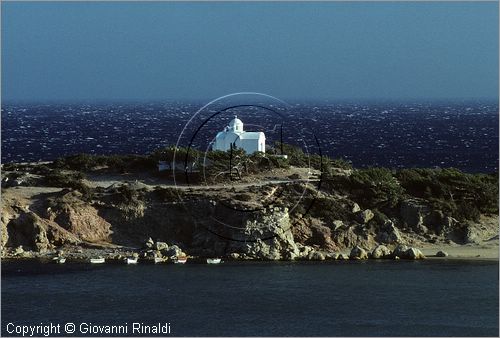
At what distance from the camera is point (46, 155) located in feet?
256

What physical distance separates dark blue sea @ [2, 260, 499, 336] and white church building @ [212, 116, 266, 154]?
13.0 meters

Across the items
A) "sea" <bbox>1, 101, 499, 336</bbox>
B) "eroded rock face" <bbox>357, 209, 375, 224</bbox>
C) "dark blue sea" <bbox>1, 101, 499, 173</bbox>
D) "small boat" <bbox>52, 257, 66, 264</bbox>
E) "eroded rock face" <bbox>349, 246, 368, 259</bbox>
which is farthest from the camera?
Result: "dark blue sea" <bbox>1, 101, 499, 173</bbox>

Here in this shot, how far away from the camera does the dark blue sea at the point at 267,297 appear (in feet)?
96.9

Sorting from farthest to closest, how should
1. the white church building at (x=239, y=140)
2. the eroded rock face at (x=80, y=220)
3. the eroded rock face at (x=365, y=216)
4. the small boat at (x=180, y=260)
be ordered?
the white church building at (x=239, y=140)
the eroded rock face at (x=365, y=216)
the eroded rock face at (x=80, y=220)
the small boat at (x=180, y=260)

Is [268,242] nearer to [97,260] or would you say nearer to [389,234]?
[389,234]

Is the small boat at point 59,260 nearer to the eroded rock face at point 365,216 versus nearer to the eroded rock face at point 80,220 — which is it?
the eroded rock face at point 80,220

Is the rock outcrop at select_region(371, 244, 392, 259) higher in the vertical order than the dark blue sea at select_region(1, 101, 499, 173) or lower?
higher

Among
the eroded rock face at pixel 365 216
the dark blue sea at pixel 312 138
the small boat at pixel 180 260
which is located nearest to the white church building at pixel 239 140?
the dark blue sea at pixel 312 138

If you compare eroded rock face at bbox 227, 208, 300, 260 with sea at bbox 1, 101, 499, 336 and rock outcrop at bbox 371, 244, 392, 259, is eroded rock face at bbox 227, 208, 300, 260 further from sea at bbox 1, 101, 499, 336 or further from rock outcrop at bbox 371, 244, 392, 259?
rock outcrop at bbox 371, 244, 392, 259

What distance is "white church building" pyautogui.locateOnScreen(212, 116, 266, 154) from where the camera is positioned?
164 feet

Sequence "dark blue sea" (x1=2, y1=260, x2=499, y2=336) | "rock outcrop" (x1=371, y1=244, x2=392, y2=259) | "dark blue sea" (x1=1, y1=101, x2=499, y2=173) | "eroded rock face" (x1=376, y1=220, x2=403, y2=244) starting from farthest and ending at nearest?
"dark blue sea" (x1=1, y1=101, x2=499, y2=173) < "eroded rock face" (x1=376, y1=220, x2=403, y2=244) < "rock outcrop" (x1=371, y1=244, x2=392, y2=259) < "dark blue sea" (x1=2, y1=260, x2=499, y2=336)

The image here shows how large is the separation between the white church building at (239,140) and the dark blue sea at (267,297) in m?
13.0

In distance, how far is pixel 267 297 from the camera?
32.7 m

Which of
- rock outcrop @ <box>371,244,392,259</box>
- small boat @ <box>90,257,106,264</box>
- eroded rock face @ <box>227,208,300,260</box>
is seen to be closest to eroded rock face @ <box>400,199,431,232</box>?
rock outcrop @ <box>371,244,392,259</box>
